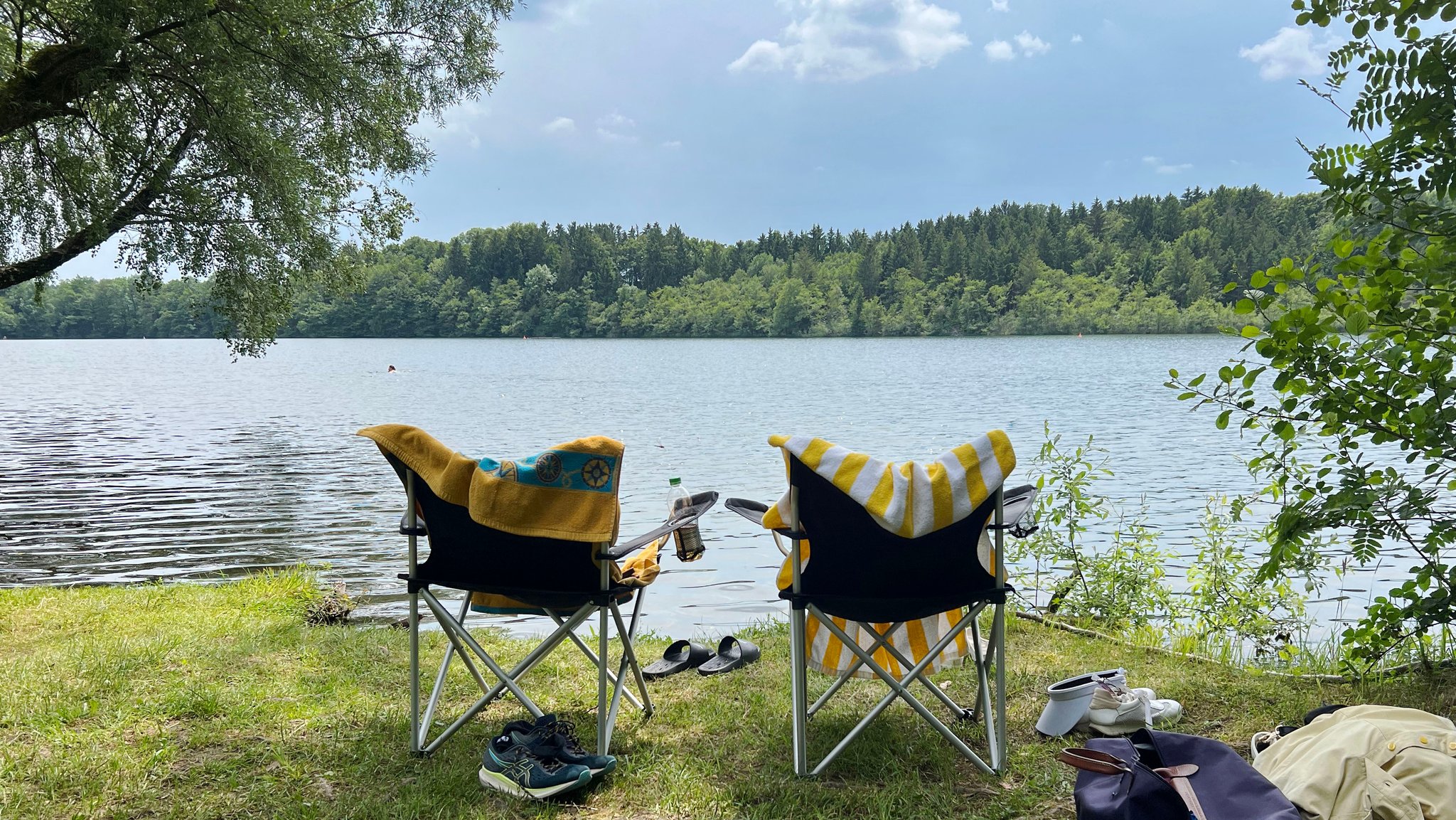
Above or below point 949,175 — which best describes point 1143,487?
below

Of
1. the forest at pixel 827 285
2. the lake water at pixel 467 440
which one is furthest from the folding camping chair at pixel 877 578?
the forest at pixel 827 285

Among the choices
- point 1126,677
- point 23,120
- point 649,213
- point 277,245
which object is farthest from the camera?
point 649,213

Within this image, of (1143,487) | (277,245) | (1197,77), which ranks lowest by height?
(1143,487)

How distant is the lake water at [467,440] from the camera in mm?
8375

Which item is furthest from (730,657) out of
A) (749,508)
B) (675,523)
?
(675,523)

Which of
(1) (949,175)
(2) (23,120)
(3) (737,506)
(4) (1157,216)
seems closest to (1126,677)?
(3) (737,506)

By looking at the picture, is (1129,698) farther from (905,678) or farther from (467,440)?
(467,440)

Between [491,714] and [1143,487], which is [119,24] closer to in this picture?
[491,714]

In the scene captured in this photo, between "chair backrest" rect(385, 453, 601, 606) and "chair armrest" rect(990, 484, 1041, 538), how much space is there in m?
1.27

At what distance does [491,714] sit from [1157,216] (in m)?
Result: 94.6

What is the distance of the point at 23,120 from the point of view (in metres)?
5.62

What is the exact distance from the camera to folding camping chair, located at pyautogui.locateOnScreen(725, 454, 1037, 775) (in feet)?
9.00

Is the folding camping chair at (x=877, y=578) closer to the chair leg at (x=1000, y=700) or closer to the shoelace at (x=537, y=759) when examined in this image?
the chair leg at (x=1000, y=700)

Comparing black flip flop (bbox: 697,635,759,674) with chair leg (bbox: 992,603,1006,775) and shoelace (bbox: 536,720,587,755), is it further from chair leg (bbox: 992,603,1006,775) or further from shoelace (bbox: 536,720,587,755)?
chair leg (bbox: 992,603,1006,775)
